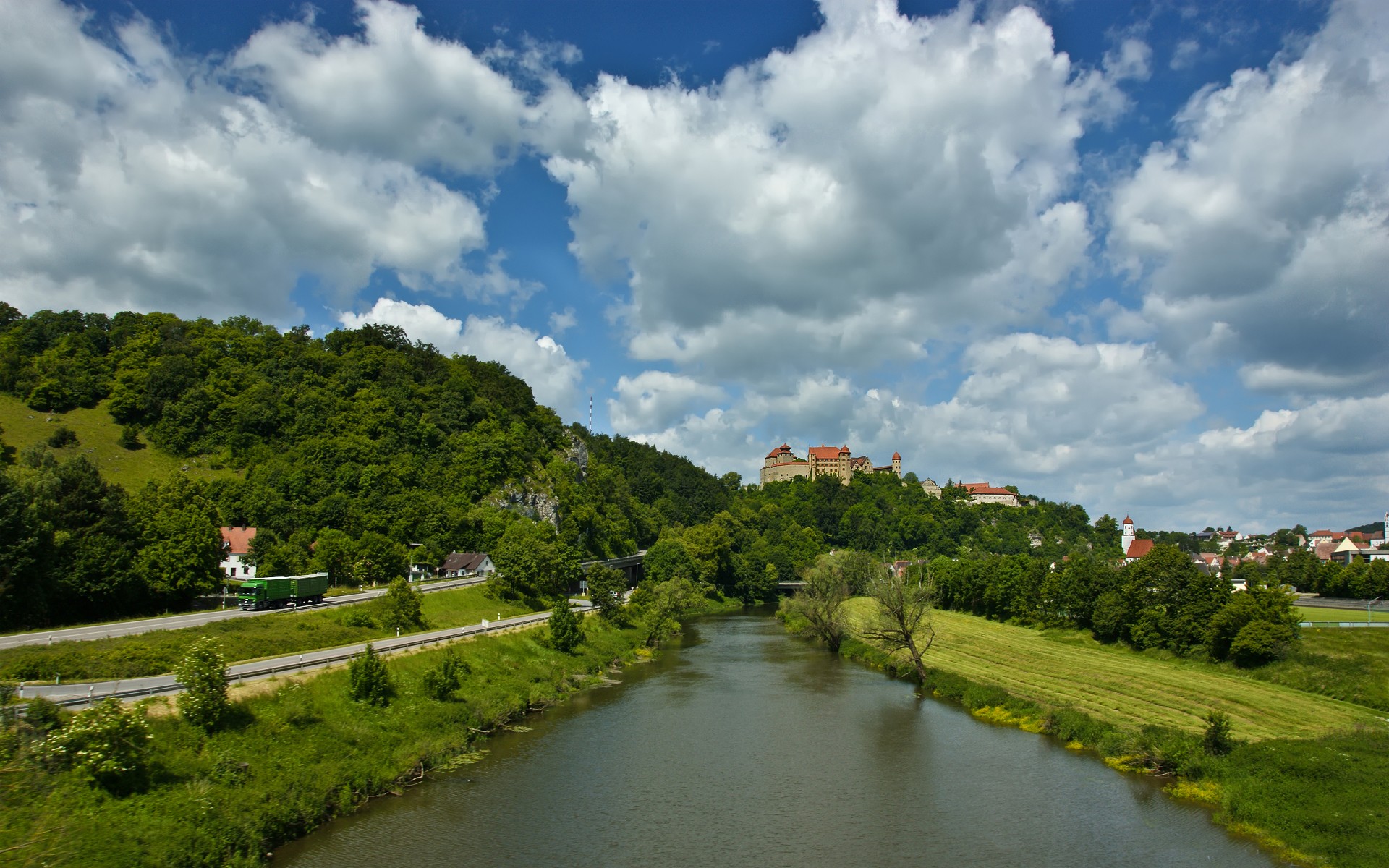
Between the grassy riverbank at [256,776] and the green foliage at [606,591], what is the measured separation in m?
28.3

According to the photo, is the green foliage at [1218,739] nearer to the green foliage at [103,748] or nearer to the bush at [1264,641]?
the bush at [1264,641]

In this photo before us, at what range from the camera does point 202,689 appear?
2369 centimetres

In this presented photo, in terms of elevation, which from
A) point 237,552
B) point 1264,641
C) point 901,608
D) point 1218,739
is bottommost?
point 1218,739

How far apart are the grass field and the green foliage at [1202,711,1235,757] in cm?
8716

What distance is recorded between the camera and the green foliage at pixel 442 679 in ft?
113

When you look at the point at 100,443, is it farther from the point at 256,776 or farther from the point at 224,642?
the point at 256,776

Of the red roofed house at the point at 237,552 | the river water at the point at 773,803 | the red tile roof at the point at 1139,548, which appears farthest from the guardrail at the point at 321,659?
the red tile roof at the point at 1139,548

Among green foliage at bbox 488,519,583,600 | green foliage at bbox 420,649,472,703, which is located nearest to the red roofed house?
green foliage at bbox 488,519,583,600

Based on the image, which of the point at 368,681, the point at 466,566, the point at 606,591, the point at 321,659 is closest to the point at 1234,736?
the point at 368,681

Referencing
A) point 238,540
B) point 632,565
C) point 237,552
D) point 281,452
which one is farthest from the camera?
point 632,565

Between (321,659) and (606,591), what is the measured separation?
35480mm

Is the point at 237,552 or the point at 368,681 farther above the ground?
the point at 237,552

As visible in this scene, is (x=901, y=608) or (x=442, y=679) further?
(x=901, y=608)

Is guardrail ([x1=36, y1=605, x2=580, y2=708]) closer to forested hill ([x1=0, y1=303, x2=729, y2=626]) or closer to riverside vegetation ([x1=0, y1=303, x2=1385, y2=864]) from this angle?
riverside vegetation ([x1=0, y1=303, x2=1385, y2=864])
